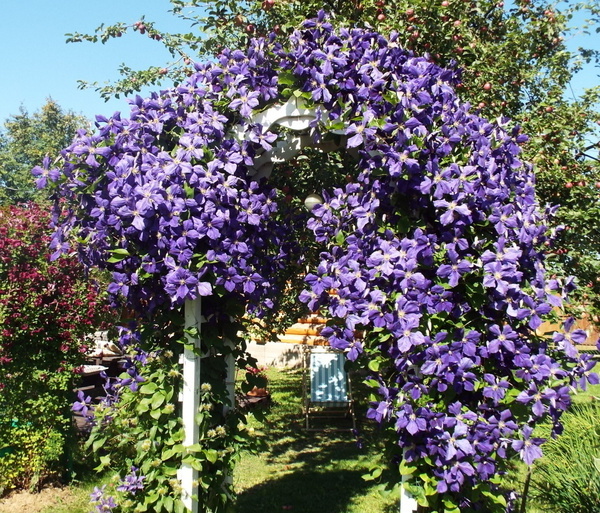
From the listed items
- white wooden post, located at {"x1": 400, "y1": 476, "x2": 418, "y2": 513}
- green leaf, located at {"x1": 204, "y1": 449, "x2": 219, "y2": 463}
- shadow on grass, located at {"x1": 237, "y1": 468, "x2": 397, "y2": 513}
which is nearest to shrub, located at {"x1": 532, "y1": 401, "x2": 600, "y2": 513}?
white wooden post, located at {"x1": 400, "y1": 476, "x2": 418, "y2": 513}

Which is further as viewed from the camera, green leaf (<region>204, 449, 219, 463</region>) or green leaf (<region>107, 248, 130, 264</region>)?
green leaf (<region>204, 449, 219, 463</region>)

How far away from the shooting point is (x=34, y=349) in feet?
13.6

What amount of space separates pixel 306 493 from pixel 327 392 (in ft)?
7.44

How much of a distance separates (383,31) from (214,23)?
140cm

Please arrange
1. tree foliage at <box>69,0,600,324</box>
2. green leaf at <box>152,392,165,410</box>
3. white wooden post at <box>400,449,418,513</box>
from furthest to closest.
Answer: tree foliage at <box>69,0,600,324</box>
green leaf at <box>152,392,165,410</box>
white wooden post at <box>400,449,418,513</box>

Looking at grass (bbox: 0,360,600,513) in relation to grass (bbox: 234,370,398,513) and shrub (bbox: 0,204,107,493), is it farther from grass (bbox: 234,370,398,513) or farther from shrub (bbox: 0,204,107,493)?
shrub (bbox: 0,204,107,493)

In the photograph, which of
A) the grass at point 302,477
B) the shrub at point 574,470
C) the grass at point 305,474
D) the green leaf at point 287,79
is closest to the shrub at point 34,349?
the grass at point 302,477

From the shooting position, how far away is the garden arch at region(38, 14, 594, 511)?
6.73 ft

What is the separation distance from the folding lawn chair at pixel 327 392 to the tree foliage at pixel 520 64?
3053mm

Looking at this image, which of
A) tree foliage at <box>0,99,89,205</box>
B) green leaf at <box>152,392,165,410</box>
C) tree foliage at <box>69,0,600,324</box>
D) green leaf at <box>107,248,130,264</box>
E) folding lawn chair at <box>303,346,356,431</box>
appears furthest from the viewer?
tree foliage at <box>0,99,89,205</box>

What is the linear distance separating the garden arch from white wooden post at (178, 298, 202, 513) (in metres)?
0.03

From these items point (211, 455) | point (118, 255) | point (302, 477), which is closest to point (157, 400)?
point (211, 455)

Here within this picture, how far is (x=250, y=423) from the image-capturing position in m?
6.71

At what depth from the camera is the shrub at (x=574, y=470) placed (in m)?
2.67
